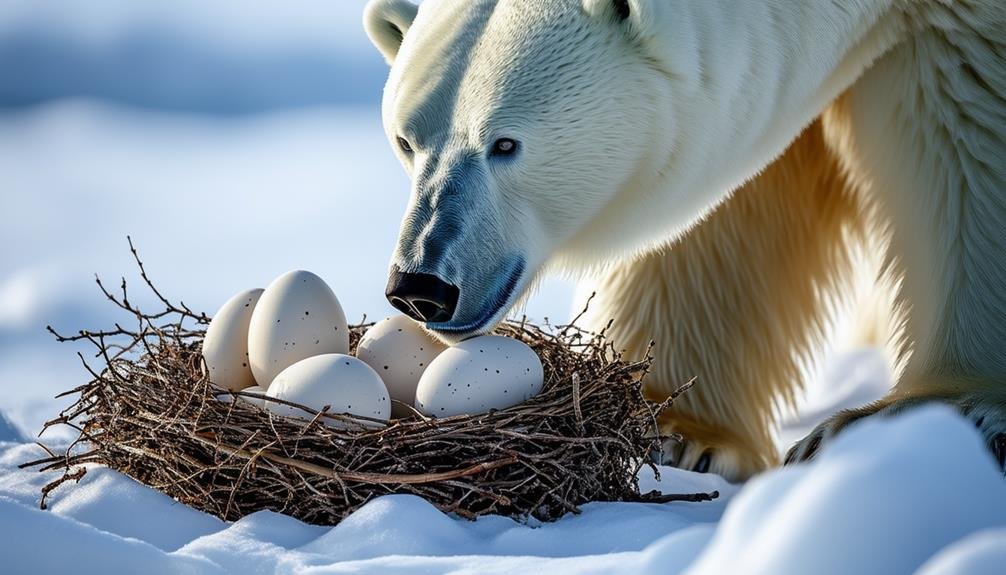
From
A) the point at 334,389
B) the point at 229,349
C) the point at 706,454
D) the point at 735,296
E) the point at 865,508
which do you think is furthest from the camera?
the point at 735,296

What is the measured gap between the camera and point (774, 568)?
91cm

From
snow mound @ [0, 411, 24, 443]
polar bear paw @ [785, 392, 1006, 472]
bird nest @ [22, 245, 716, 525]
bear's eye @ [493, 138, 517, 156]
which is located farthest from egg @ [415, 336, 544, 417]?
snow mound @ [0, 411, 24, 443]

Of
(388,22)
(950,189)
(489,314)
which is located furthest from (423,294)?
(950,189)

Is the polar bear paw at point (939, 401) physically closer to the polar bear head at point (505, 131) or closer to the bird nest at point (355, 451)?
the bird nest at point (355, 451)

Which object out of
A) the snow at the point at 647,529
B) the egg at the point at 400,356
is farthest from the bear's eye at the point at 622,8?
the snow at the point at 647,529

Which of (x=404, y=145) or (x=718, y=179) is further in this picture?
(x=718, y=179)

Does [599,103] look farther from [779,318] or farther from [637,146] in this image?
[779,318]

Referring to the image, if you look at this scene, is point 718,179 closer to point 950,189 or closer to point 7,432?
point 950,189

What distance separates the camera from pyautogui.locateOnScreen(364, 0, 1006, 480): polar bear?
204cm

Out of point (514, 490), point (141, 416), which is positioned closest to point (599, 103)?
point (514, 490)

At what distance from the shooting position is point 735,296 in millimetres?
3039

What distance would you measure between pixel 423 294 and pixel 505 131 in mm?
315

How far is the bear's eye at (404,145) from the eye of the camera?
2.14 metres

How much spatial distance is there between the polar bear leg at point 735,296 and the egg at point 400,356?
85 centimetres
